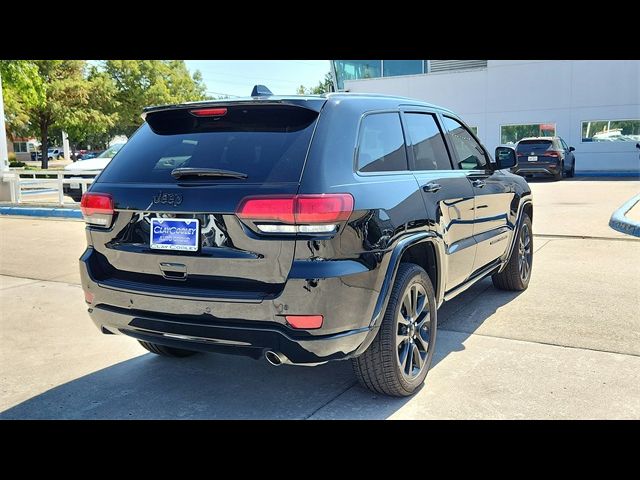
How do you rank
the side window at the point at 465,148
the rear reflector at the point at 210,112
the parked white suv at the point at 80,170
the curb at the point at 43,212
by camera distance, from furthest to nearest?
the parked white suv at the point at 80,170
the curb at the point at 43,212
the side window at the point at 465,148
the rear reflector at the point at 210,112

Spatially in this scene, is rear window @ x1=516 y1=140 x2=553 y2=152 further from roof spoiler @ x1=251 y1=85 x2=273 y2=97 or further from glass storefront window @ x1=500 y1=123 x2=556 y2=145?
roof spoiler @ x1=251 y1=85 x2=273 y2=97

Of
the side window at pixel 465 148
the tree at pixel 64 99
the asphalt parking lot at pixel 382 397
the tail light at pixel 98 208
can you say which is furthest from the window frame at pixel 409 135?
the tree at pixel 64 99

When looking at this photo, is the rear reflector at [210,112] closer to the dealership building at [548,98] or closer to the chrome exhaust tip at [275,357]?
the chrome exhaust tip at [275,357]

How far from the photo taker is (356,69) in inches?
1144

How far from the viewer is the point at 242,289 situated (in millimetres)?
3016

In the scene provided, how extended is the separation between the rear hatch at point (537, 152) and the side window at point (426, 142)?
16632 mm

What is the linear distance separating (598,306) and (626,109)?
70.5 feet

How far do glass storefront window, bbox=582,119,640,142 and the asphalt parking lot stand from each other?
19.9 meters

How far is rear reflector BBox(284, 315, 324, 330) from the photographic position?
291 cm

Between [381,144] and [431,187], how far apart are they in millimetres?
517

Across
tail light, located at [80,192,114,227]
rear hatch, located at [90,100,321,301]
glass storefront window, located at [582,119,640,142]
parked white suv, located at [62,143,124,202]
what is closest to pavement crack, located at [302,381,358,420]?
rear hatch, located at [90,100,321,301]

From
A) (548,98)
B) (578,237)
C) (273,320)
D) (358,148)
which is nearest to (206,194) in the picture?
(273,320)

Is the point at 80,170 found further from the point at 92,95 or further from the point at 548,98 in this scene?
the point at 92,95

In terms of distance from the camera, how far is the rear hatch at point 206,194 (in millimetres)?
2967
